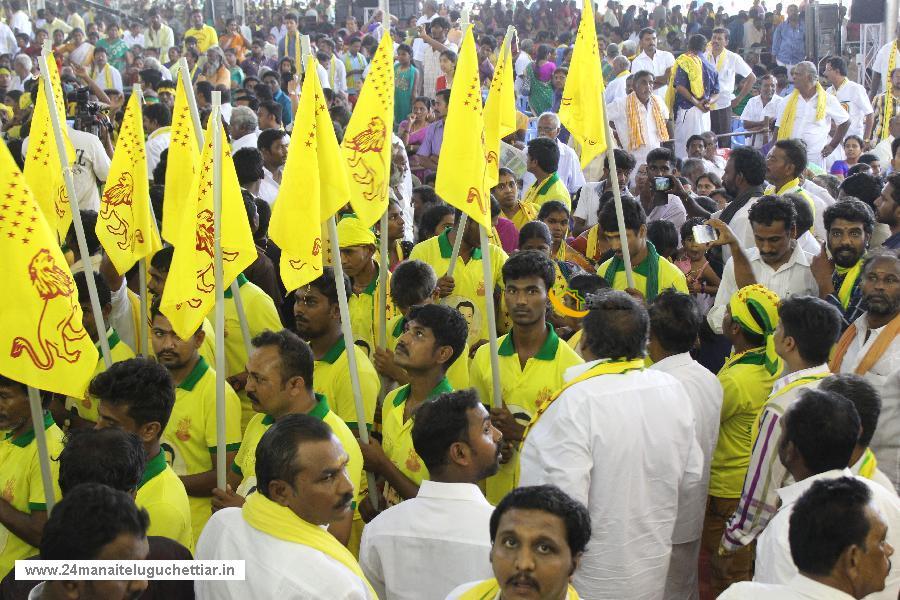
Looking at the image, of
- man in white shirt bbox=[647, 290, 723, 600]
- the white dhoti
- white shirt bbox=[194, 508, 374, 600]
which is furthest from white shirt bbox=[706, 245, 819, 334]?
the white dhoti

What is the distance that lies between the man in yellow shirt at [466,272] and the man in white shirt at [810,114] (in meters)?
6.58

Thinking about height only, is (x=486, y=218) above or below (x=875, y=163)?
above

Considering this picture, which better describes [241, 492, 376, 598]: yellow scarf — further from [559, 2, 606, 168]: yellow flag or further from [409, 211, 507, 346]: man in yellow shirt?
[559, 2, 606, 168]: yellow flag

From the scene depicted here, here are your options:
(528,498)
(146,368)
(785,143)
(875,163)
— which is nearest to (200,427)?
(146,368)

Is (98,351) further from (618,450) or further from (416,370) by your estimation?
(618,450)

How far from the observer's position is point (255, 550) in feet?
9.78

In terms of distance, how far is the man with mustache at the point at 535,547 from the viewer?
9.12 ft

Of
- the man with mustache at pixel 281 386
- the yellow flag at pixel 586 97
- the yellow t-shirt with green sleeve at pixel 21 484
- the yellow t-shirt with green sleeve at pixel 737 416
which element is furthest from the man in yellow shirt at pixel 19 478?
the yellow flag at pixel 586 97

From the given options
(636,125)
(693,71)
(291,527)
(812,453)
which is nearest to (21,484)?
(291,527)

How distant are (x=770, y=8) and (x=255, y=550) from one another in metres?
23.6

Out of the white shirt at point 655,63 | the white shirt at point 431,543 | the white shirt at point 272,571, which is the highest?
the white shirt at point 655,63

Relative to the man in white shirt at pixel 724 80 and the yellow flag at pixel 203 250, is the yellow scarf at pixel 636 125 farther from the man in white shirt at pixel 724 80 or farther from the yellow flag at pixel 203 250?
the yellow flag at pixel 203 250

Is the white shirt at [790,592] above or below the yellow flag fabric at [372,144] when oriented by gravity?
below

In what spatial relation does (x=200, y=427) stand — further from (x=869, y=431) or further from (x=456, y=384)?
(x=869, y=431)
